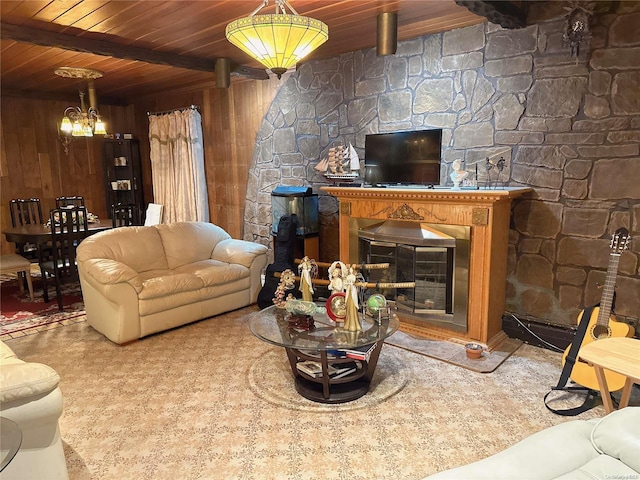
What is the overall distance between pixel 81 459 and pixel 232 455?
738 millimetres

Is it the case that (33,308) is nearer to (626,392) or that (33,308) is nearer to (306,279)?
(306,279)

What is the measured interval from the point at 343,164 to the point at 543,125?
1.80 m

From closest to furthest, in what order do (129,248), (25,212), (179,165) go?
(129,248) → (25,212) → (179,165)

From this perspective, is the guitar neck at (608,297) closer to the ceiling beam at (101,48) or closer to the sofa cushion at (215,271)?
the sofa cushion at (215,271)

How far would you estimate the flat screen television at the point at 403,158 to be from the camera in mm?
3590

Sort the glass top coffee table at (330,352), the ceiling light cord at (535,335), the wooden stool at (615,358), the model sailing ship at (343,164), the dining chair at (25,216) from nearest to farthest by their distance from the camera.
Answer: the wooden stool at (615,358) → the glass top coffee table at (330,352) → the ceiling light cord at (535,335) → the model sailing ship at (343,164) → the dining chair at (25,216)

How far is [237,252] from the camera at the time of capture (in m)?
4.41

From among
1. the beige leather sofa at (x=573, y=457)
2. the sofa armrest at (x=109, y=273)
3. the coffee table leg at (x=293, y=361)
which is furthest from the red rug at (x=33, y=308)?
the beige leather sofa at (x=573, y=457)

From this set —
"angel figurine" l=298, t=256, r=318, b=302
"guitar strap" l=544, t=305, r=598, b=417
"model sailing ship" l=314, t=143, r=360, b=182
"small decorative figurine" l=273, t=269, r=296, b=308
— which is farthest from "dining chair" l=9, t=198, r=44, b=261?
"guitar strap" l=544, t=305, r=598, b=417

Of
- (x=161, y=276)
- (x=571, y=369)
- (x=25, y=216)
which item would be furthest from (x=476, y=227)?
(x=25, y=216)

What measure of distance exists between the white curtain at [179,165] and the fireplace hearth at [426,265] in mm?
3211

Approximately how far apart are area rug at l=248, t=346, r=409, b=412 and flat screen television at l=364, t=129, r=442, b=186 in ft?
4.71

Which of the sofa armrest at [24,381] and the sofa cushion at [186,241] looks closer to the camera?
the sofa armrest at [24,381]

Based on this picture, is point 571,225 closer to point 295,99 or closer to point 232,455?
point 232,455
